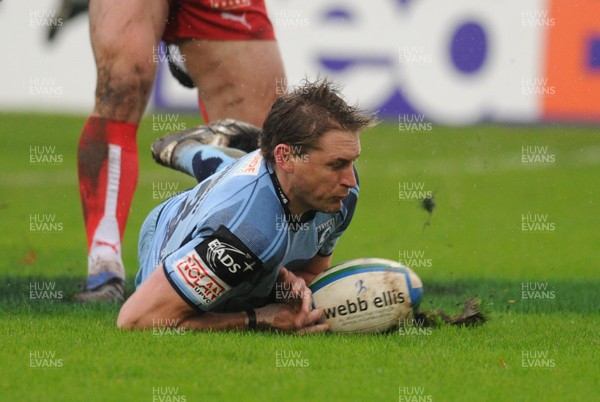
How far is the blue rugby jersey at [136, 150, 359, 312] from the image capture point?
213 inches

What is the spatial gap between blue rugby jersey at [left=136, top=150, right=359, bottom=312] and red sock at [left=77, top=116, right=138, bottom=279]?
115 cm

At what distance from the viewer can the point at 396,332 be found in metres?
5.93

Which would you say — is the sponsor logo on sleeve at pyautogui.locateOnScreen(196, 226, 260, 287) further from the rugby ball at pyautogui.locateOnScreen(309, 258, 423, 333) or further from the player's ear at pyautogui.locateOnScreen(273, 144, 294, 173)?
the rugby ball at pyautogui.locateOnScreen(309, 258, 423, 333)

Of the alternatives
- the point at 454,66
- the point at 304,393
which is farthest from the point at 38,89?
the point at 304,393

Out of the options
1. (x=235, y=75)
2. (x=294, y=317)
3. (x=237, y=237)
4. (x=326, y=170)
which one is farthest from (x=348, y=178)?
(x=235, y=75)

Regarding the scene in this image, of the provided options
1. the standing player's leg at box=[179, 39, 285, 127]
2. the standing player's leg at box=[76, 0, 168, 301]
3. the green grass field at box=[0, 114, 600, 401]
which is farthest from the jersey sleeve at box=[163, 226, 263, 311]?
the standing player's leg at box=[179, 39, 285, 127]

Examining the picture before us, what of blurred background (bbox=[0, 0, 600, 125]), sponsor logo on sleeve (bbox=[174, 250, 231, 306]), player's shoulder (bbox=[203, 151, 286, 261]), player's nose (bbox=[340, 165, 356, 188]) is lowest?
blurred background (bbox=[0, 0, 600, 125])

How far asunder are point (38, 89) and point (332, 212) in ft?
48.0

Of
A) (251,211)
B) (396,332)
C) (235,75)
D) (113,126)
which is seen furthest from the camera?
(235,75)

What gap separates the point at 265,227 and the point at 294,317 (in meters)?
0.57

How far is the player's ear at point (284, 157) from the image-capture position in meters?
5.55

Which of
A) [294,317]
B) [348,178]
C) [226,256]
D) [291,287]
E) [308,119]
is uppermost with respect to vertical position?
[308,119]

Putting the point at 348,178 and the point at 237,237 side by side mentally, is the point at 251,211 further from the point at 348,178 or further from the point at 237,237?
the point at 348,178

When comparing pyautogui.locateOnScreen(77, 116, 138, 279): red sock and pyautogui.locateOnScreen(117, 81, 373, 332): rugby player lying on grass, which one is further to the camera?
pyautogui.locateOnScreen(77, 116, 138, 279): red sock
